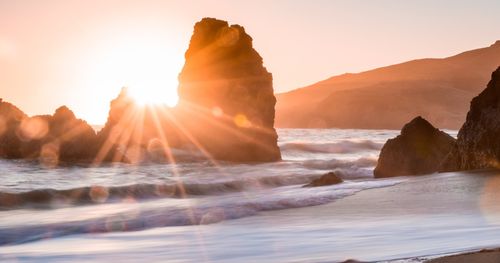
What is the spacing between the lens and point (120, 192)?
21719 millimetres

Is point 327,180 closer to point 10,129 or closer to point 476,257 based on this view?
point 476,257

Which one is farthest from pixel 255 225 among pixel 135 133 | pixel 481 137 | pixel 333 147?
pixel 333 147

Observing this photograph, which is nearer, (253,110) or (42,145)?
(42,145)

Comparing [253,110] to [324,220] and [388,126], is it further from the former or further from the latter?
[388,126]

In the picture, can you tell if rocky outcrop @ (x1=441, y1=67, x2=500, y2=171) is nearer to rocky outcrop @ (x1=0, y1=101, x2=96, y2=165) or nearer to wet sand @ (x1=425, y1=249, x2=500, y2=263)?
wet sand @ (x1=425, y1=249, x2=500, y2=263)

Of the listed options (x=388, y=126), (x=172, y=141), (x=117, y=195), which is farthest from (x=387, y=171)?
(x=388, y=126)

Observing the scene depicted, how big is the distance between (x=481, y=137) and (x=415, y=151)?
5399 millimetres

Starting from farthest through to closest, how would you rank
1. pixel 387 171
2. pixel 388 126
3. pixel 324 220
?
pixel 388 126, pixel 387 171, pixel 324 220

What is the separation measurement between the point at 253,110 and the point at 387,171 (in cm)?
2228

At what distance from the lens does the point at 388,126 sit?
179 metres

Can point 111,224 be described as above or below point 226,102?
below

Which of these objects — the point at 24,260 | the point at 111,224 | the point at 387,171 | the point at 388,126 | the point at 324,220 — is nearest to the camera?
the point at 24,260

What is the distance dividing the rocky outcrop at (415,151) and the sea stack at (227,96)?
2076 centimetres

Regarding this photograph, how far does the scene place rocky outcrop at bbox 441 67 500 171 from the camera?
13789 mm
